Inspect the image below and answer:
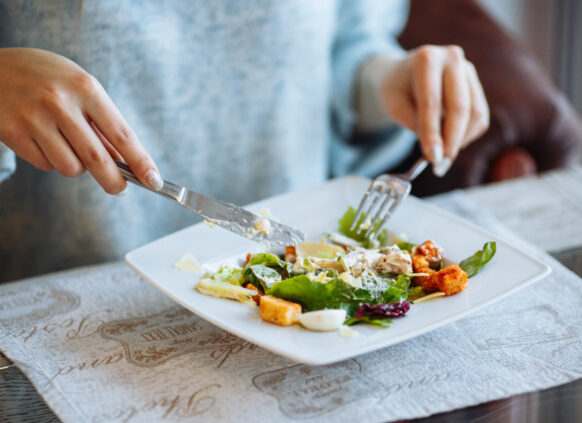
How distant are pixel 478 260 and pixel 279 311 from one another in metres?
0.34

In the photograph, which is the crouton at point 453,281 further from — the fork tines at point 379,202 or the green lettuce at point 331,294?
the fork tines at point 379,202

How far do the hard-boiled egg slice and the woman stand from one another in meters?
0.40

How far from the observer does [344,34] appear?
5.47 ft

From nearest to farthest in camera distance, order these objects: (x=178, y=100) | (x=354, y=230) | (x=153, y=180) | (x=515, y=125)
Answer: (x=153, y=180) < (x=354, y=230) < (x=178, y=100) < (x=515, y=125)

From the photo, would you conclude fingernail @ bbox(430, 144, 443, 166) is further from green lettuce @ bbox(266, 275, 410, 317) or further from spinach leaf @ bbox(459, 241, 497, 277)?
green lettuce @ bbox(266, 275, 410, 317)

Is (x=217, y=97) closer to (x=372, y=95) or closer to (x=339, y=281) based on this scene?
(x=372, y=95)

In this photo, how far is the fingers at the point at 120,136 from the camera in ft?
2.62

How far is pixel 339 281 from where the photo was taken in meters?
0.76

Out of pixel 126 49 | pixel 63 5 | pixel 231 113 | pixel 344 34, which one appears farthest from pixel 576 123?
pixel 63 5

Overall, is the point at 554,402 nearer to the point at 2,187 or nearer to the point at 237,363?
the point at 237,363

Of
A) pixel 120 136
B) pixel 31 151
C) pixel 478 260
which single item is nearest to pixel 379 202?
pixel 478 260

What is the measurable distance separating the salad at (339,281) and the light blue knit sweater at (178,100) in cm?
55

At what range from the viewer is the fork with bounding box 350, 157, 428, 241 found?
1001 millimetres

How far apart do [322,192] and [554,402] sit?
0.57 metres
